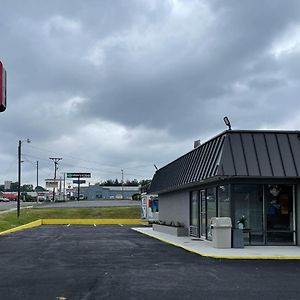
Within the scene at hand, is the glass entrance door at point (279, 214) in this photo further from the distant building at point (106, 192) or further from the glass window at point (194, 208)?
the distant building at point (106, 192)

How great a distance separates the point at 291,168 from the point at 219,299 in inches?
415

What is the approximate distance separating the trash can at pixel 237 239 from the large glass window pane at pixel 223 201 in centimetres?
99

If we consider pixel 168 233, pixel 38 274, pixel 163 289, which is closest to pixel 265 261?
pixel 163 289

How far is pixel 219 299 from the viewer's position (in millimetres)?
9125

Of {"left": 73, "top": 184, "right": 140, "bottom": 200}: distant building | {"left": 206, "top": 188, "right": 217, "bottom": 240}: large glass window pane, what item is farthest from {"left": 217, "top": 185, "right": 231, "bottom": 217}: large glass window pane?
{"left": 73, "top": 184, "right": 140, "bottom": 200}: distant building

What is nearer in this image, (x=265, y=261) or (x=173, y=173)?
(x=265, y=261)

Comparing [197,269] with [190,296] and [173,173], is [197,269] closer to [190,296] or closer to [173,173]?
[190,296]

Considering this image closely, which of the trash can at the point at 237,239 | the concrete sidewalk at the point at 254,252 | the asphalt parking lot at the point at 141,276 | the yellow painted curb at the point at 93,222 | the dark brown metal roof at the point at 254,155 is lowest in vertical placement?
the yellow painted curb at the point at 93,222

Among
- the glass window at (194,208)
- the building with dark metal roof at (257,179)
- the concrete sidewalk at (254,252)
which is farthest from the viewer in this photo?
the glass window at (194,208)

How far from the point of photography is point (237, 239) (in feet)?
61.7

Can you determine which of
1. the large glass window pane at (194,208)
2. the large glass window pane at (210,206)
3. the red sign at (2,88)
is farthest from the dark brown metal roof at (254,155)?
the red sign at (2,88)

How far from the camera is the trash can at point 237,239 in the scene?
61.6 feet

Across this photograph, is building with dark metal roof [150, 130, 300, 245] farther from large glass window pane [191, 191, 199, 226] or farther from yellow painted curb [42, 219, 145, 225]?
yellow painted curb [42, 219, 145, 225]

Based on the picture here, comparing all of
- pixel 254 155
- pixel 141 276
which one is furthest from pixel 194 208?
pixel 141 276
